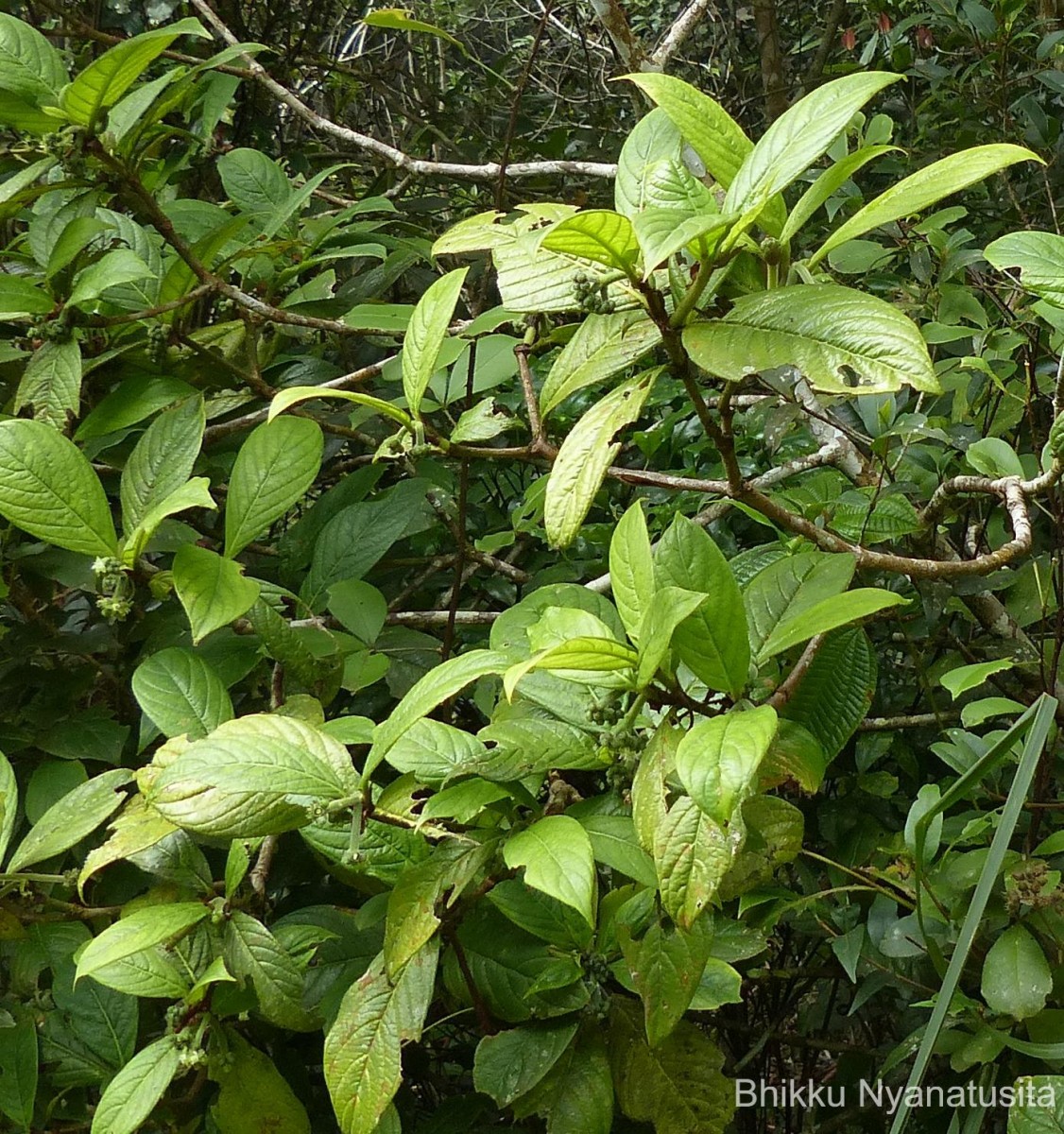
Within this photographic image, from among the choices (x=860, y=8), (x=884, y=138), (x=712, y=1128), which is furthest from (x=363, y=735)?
(x=860, y=8)

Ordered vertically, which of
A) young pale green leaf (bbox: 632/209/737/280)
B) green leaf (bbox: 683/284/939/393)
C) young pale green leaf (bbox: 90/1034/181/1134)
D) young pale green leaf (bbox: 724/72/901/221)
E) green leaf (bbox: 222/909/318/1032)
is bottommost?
young pale green leaf (bbox: 90/1034/181/1134)

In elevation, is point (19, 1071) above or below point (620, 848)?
below

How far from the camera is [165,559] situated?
3.86 feet

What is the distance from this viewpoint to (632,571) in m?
0.63

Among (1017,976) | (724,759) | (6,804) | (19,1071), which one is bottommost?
(19,1071)

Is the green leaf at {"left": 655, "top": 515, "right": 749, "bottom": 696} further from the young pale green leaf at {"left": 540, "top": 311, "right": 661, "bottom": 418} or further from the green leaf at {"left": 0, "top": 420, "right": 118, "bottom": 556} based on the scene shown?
the green leaf at {"left": 0, "top": 420, "right": 118, "bottom": 556}

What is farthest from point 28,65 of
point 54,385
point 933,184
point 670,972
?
point 670,972

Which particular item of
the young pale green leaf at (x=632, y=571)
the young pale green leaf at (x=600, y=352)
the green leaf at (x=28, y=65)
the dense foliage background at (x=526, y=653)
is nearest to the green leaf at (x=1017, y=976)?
the dense foliage background at (x=526, y=653)

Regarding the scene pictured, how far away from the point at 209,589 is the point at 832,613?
1.46 feet

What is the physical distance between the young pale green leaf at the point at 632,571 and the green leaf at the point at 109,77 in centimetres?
57

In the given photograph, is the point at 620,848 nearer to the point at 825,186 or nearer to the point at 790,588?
the point at 790,588

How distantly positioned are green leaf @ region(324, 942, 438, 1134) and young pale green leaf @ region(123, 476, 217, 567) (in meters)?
0.32

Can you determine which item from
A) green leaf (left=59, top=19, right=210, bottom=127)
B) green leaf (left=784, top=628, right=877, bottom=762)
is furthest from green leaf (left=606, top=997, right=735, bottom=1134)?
green leaf (left=59, top=19, right=210, bottom=127)

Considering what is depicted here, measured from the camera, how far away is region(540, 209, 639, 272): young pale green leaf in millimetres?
539
